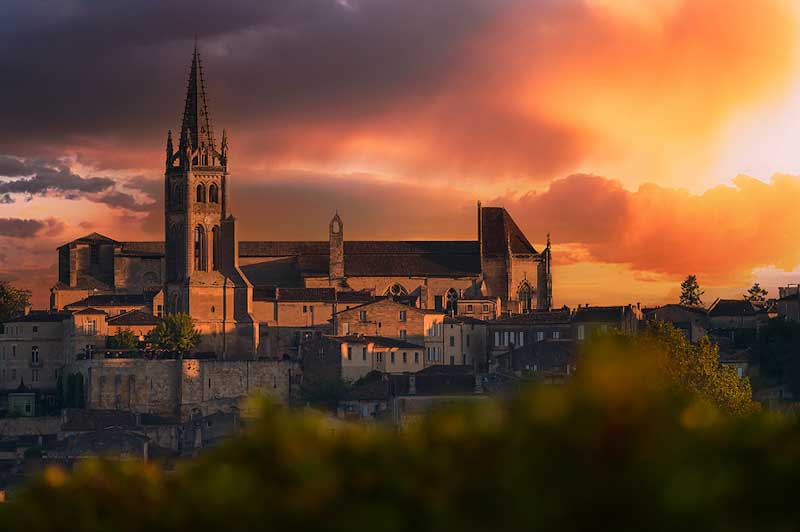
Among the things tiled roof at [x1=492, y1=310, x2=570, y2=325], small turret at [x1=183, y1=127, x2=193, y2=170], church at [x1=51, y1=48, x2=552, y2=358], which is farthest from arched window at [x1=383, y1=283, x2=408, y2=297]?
small turret at [x1=183, y1=127, x2=193, y2=170]

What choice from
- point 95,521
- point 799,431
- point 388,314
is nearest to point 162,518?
point 95,521

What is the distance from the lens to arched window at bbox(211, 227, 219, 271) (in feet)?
318

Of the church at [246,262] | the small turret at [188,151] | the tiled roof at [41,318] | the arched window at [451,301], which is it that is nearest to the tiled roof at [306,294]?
the church at [246,262]

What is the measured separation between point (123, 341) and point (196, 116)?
26.3m

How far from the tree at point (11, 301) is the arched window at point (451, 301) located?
26.3 m

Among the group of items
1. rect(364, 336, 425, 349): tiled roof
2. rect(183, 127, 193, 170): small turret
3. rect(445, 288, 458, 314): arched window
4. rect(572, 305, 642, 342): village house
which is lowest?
rect(364, 336, 425, 349): tiled roof

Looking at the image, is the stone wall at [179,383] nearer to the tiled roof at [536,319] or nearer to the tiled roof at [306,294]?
the tiled roof at [306,294]

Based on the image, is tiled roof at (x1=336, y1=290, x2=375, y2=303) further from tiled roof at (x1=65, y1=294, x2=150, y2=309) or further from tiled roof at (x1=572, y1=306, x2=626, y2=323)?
tiled roof at (x1=572, y1=306, x2=626, y2=323)

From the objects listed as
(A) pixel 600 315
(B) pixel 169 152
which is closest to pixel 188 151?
(B) pixel 169 152

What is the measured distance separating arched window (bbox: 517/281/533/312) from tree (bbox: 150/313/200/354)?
83.3 ft

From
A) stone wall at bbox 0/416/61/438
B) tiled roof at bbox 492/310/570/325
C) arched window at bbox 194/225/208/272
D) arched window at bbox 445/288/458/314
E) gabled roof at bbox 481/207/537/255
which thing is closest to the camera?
stone wall at bbox 0/416/61/438

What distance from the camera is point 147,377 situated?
257 feet

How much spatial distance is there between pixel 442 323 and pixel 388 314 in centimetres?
336

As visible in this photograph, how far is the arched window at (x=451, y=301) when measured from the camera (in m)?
96.2
